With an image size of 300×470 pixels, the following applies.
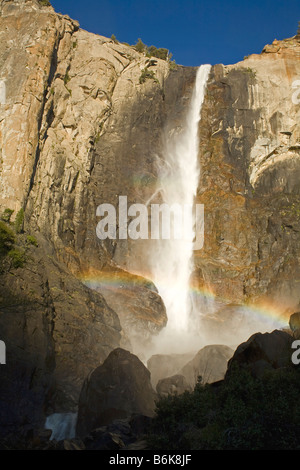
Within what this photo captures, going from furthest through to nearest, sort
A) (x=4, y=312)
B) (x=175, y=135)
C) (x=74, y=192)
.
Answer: (x=175, y=135), (x=74, y=192), (x=4, y=312)

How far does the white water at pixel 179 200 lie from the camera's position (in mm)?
38938

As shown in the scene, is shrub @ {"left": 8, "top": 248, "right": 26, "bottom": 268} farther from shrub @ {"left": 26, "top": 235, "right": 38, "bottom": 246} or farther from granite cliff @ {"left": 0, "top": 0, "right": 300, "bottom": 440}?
shrub @ {"left": 26, "top": 235, "right": 38, "bottom": 246}

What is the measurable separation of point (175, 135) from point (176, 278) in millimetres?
16230

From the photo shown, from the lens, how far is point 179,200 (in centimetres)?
4419

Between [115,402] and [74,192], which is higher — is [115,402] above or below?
below

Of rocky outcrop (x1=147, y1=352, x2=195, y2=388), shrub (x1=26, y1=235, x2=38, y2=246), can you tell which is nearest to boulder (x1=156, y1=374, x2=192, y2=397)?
rocky outcrop (x1=147, y1=352, x2=195, y2=388)

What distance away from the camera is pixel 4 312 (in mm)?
22812

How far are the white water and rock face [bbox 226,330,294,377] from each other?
16.5 meters

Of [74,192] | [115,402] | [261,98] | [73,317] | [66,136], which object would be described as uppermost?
[261,98]

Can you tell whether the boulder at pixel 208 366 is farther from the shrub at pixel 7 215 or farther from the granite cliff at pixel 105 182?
the shrub at pixel 7 215

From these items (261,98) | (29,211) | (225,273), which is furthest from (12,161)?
(261,98)

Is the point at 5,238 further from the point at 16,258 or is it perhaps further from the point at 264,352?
the point at 264,352

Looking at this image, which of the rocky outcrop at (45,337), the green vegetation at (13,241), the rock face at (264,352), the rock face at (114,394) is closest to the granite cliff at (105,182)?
the rocky outcrop at (45,337)

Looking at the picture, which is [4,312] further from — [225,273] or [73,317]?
[225,273]
